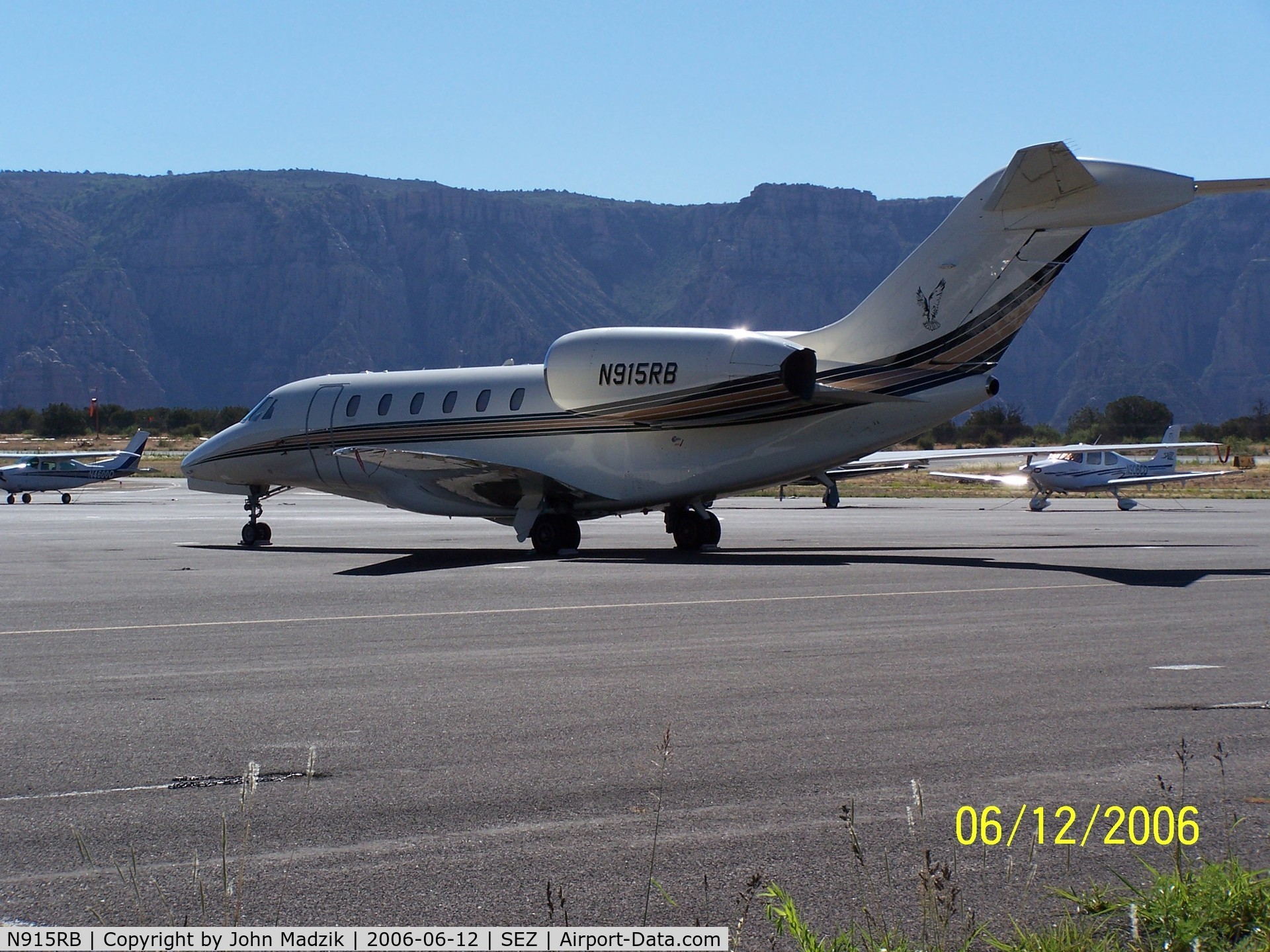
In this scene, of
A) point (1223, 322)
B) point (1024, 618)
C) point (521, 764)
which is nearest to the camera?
point (521, 764)

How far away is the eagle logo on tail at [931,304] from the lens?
19000mm

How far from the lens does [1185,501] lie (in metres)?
45.6

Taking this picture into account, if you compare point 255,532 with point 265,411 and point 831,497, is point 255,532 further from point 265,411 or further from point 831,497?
point 831,497

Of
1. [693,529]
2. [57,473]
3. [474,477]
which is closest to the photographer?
[474,477]

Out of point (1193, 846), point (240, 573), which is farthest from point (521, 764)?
point (240, 573)

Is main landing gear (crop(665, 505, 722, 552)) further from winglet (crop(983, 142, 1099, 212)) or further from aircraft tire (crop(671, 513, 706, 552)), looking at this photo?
winglet (crop(983, 142, 1099, 212))

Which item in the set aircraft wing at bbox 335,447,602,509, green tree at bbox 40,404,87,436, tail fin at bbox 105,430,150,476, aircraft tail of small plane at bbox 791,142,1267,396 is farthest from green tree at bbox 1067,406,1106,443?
aircraft tail of small plane at bbox 791,142,1267,396

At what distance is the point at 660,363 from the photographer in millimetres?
20625

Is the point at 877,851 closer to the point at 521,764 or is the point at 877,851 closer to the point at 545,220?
the point at 521,764

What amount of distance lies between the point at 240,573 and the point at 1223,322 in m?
157

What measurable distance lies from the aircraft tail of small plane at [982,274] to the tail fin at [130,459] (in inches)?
1706

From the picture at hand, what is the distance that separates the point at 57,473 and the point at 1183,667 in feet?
172
